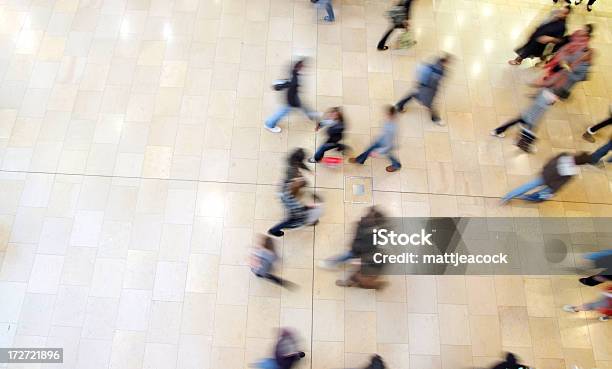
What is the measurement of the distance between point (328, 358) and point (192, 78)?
210 inches

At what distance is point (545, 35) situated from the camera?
7.83 metres

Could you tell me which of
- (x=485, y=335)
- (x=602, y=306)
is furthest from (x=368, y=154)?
(x=602, y=306)

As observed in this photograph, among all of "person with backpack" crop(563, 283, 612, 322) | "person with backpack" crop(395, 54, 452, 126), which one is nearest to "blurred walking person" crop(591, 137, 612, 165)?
"person with backpack" crop(563, 283, 612, 322)

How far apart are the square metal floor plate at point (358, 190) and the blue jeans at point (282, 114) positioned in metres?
1.28

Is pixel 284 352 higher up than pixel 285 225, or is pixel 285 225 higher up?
pixel 285 225

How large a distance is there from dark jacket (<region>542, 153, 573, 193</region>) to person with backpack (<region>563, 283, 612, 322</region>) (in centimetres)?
154

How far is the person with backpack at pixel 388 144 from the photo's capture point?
6.54 metres

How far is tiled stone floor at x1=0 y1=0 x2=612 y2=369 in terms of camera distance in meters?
6.21

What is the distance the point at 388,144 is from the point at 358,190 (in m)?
0.96

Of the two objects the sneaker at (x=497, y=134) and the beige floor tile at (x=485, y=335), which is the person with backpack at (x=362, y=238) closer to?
the beige floor tile at (x=485, y=335)

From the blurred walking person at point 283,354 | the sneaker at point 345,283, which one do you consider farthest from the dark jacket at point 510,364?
the blurred walking person at point 283,354

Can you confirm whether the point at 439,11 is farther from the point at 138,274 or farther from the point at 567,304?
the point at 138,274

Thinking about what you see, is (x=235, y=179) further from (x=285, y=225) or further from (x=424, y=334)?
(x=424, y=334)

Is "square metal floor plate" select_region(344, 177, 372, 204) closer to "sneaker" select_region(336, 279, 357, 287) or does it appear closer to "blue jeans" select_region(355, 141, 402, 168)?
"blue jeans" select_region(355, 141, 402, 168)
